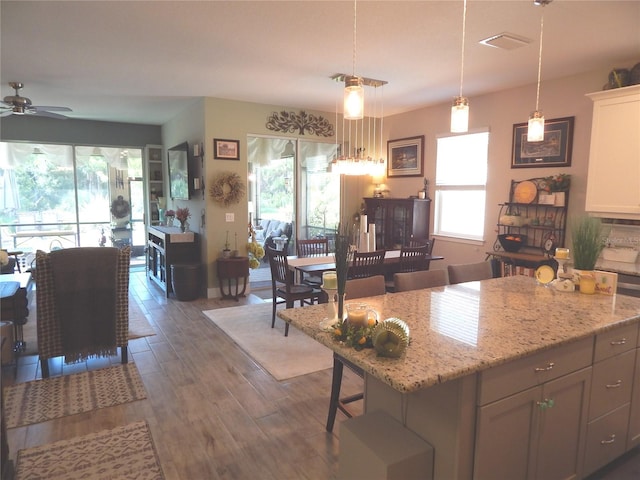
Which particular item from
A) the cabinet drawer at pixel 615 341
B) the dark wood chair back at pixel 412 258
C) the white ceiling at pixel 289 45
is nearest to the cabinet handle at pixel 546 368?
the cabinet drawer at pixel 615 341

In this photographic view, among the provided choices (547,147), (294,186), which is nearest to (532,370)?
(547,147)

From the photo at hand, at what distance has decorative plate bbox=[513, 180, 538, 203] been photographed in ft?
15.4

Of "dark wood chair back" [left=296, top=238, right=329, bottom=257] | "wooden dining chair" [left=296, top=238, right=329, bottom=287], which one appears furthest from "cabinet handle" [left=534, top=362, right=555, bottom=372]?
"dark wood chair back" [left=296, top=238, right=329, bottom=257]

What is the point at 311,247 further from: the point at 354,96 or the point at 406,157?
the point at 354,96

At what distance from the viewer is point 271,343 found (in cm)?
402

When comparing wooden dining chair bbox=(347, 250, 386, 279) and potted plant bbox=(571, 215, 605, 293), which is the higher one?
potted plant bbox=(571, 215, 605, 293)

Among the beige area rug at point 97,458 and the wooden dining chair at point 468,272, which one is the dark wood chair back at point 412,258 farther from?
the beige area rug at point 97,458

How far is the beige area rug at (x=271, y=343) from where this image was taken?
349 cm

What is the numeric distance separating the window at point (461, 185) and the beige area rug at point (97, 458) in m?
4.52

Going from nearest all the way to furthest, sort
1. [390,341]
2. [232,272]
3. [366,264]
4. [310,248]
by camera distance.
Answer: [390,341]
[366,264]
[310,248]
[232,272]

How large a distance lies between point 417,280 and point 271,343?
5.92 feet

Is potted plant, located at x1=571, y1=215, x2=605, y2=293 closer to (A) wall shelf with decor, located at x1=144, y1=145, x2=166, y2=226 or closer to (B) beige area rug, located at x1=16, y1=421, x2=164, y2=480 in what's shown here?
(B) beige area rug, located at x1=16, y1=421, x2=164, y2=480

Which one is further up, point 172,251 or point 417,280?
point 417,280

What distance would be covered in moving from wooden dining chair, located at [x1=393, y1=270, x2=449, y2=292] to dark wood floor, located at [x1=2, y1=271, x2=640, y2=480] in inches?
Answer: 37.1
